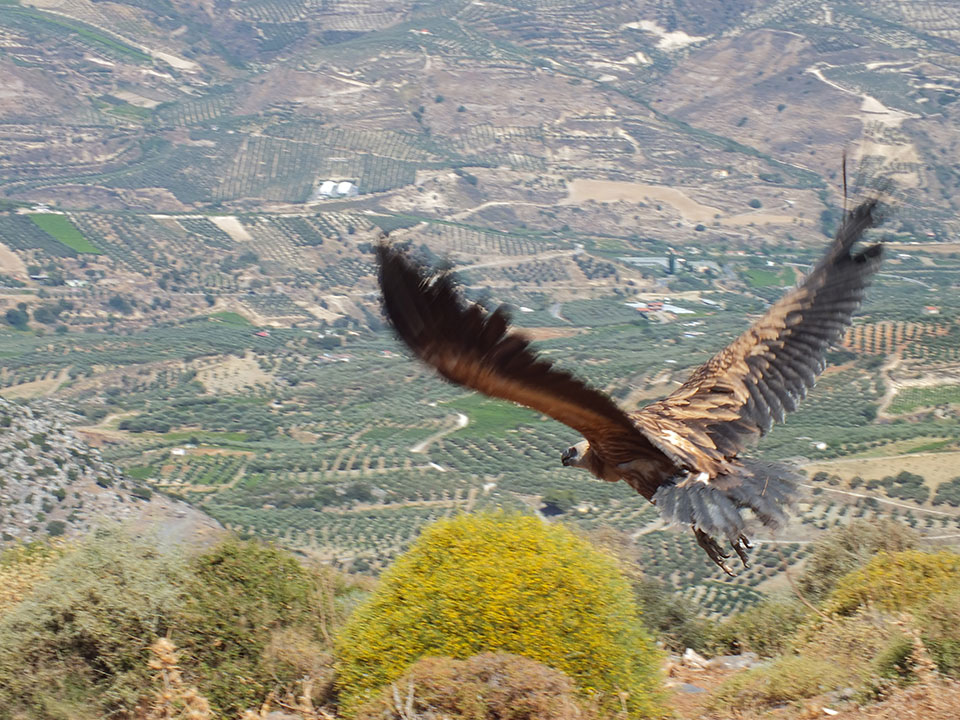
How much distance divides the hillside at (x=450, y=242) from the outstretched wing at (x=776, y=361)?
29.7 inches

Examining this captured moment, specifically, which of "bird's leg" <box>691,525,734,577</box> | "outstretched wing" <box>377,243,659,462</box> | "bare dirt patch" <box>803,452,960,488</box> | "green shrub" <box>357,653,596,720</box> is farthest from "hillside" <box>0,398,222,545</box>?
"outstretched wing" <box>377,243,659,462</box>

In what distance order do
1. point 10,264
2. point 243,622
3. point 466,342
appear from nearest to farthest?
point 466,342
point 243,622
point 10,264

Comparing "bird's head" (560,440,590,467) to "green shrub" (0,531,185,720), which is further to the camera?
"green shrub" (0,531,185,720)

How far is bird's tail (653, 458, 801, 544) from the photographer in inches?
318

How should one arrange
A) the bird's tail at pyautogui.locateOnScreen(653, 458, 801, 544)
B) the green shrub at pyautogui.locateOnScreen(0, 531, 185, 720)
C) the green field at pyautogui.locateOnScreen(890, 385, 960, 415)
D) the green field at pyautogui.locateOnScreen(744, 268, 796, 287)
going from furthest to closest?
the green field at pyautogui.locateOnScreen(744, 268, 796, 287), the green field at pyautogui.locateOnScreen(890, 385, 960, 415), the green shrub at pyautogui.locateOnScreen(0, 531, 185, 720), the bird's tail at pyautogui.locateOnScreen(653, 458, 801, 544)

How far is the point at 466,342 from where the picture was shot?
6766mm

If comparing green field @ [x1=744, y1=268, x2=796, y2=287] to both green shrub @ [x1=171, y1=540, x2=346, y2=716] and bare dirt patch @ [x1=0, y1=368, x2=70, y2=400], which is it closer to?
bare dirt patch @ [x1=0, y1=368, x2=70, y2=400]

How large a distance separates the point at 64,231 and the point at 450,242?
3809cm

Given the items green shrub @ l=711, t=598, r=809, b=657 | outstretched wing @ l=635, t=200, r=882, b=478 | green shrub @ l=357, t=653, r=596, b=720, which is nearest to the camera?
outstretched wing @ l=635, t=200, r=882, b=478

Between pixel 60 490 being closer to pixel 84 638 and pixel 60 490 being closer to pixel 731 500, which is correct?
pixel 84 638

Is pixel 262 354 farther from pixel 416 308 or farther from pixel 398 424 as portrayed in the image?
pixel 416 308

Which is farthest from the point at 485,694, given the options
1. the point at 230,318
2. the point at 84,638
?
the point at 230,318

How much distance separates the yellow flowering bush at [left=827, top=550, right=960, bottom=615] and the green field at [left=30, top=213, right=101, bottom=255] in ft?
371

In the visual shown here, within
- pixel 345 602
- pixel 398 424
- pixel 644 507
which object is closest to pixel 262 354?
pixel 398 424
